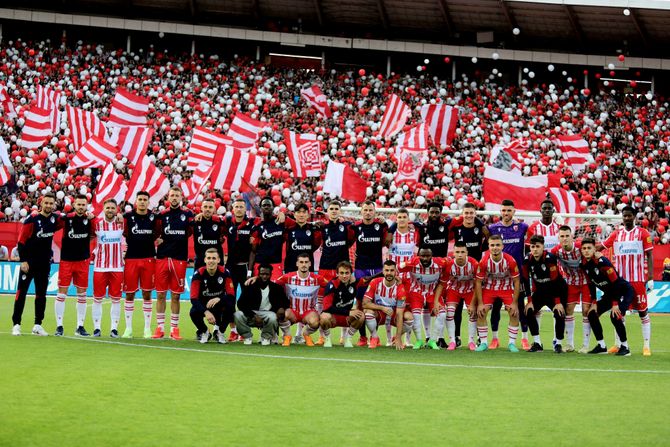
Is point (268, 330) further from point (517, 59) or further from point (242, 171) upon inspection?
point (517, 59)

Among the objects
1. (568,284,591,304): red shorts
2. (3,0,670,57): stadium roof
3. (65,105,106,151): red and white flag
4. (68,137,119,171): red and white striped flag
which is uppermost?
(3,0,670,57): stadium roof

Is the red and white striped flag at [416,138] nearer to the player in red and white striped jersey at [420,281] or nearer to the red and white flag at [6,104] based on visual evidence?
the player in red and white striped jersey at [420,281]

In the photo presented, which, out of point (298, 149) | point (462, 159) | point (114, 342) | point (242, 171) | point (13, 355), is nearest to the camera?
point (13, 355)

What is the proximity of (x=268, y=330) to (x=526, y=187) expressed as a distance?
10.5 m

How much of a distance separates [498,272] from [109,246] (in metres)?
6.03

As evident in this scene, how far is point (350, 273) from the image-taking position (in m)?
14.3

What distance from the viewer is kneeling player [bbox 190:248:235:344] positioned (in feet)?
46.5

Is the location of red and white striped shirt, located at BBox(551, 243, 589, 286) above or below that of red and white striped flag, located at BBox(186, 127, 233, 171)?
below

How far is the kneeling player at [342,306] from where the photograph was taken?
14.2m

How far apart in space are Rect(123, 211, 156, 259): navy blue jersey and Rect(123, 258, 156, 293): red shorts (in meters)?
0.08

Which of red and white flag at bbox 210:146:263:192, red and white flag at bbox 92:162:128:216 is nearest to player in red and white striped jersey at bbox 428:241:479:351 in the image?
red and white flag at bbox 210:146:263:192

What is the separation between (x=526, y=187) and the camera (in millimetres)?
22781

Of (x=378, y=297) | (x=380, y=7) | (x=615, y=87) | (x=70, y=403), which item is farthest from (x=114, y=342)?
(x=615, y=87)

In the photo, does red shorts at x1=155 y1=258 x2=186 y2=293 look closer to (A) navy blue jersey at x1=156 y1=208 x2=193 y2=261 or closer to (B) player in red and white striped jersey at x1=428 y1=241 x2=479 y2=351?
(A) navy blue jersey at x1=156 y1=208 x2=193 y2=261
